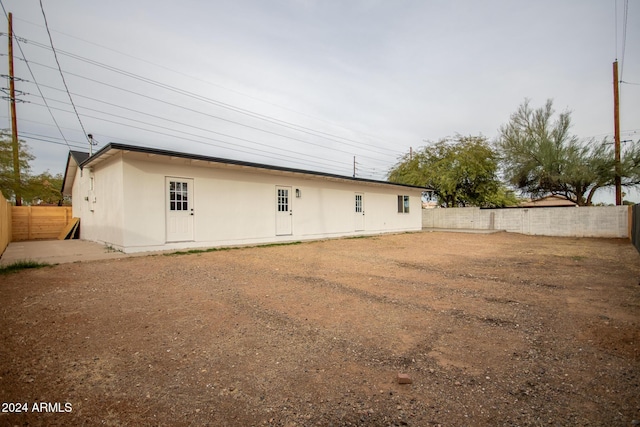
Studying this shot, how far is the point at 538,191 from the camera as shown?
2039cm

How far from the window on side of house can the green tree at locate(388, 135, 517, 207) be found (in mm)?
4273

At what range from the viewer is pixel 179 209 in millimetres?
9648

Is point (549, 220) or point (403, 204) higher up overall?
point (403, 204)

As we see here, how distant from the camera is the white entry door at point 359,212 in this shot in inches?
628

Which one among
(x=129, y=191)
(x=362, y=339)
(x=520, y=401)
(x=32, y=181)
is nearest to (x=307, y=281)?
(x=362, y=339)

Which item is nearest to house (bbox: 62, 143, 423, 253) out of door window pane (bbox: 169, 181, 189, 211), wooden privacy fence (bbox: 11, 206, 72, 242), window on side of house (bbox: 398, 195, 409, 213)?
door window pane (bbox: 169, 181, 189, 211)

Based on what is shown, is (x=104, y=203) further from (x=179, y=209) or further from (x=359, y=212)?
(x=359, y=212)

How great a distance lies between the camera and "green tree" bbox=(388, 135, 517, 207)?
22.9m

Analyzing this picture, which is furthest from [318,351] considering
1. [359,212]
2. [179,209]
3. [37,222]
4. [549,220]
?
[549,220]

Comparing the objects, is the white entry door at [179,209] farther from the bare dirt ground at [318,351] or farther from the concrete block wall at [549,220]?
the concrete block wall at [549,220]

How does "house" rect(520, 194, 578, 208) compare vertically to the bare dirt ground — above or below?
above

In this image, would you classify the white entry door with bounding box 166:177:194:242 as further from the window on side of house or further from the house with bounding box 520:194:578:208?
the house with bounding box 520:194:578:208

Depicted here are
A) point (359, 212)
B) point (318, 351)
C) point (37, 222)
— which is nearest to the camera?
point (318, 351)

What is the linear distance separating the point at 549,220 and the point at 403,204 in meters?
8.36
